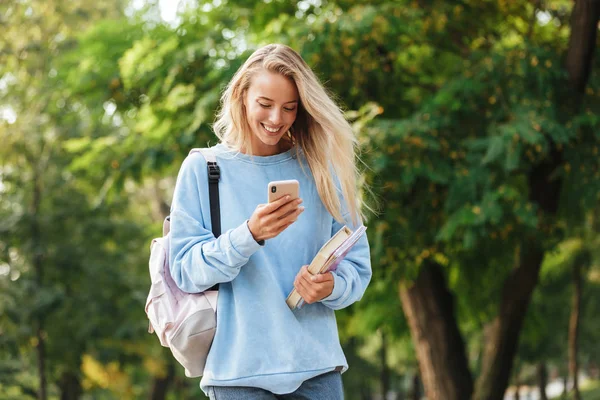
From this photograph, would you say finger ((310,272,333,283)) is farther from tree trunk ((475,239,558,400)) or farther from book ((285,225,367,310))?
tree trunk ((475,239,558,400))

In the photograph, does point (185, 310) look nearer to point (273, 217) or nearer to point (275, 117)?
point (273, 217)

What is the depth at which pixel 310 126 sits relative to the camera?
9.27 feet

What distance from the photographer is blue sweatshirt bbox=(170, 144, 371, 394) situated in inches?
99.7

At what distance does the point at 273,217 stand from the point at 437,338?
387 inches

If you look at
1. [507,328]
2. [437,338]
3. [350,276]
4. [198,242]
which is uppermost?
[198,242]

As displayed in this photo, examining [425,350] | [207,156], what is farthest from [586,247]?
[207,156]

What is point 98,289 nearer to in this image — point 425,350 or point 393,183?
point 425,350

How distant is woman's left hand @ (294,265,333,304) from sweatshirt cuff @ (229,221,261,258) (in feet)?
0.62

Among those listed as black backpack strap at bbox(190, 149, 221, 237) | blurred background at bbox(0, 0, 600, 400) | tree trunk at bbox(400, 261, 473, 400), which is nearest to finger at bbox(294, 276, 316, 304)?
black backpack strap at bbox(190, 149, 221, 237)

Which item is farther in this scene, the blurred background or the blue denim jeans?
the blurred background

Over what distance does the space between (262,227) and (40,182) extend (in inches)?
613

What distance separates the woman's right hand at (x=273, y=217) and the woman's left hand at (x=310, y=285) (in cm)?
20

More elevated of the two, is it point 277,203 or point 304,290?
point 277,203

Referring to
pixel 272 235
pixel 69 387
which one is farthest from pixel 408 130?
Result: pixel 69 387
